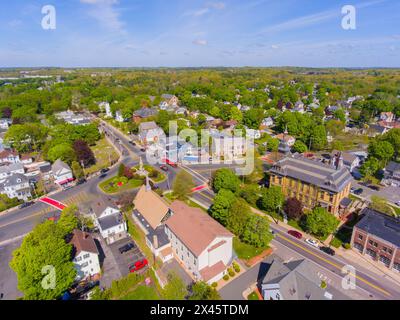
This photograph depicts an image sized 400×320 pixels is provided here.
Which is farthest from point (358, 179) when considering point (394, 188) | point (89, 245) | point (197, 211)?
point (89, 245)

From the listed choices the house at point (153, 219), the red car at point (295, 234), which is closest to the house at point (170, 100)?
the house at point (153, 219)

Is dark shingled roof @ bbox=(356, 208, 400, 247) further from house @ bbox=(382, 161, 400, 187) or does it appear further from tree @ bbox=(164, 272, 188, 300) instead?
tree @ bbox=(164, 272, 188, 300)

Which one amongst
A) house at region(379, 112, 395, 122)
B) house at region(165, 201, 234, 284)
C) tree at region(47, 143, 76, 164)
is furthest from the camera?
house at region(379, 112, 395, 122)

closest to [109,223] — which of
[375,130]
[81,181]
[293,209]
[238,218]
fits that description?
[238,218]

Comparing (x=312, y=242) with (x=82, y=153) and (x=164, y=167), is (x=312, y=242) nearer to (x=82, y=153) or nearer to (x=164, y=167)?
(x=164, y=167)

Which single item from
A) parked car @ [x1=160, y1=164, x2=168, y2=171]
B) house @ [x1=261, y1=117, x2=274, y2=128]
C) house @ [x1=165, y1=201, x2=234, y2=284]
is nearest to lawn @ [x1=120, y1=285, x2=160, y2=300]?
house @ [x1=165, y1=201, x2=234, y2=284]

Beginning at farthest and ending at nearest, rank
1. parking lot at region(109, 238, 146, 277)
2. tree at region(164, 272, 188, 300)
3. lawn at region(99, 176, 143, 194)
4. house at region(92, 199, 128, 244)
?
lawn at region(99, 176, 143, 194)
house at region(92, 199, 128, 244)
parking lot at region(109, 238, 146, 277)
tree at region(164, 272, 188, 300)
